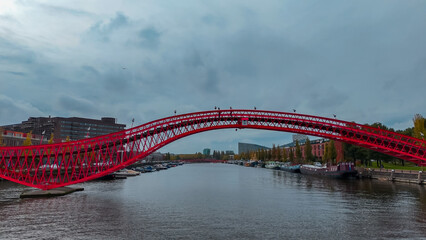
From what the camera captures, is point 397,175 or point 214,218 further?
point 397,175

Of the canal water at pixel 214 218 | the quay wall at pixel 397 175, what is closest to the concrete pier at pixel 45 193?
the canal water at pixel 214 218

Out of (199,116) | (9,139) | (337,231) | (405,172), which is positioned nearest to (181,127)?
(199,116)

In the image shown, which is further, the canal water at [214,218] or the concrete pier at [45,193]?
the concrete pier at [45,193]

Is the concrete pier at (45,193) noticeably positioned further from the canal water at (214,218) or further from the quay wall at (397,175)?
the quay wall at (397,175)

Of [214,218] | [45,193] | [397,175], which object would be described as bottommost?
[214,218]

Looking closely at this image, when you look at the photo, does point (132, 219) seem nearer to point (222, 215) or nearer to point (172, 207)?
point (172, 207)

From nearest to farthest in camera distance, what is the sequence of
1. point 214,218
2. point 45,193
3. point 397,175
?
point 214,218 → point 45,193 → point 397,175

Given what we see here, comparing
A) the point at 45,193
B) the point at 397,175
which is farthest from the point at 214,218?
the point at 397,175

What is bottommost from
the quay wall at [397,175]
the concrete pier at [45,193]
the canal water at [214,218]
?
the canal water at [214,218]

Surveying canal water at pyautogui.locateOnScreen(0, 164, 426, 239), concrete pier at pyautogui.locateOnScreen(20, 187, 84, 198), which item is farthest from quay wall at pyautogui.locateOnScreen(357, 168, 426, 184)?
concrete pier at pyautogui.locateOnScreen(20, 187, 84, 198)

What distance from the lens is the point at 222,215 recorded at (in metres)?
27.7

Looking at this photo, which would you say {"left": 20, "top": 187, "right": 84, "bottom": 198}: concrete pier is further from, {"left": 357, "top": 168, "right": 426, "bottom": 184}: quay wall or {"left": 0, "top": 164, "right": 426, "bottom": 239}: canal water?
{"left": 357, "top": 168, "right": 426, "bottom": 184}: quay wall

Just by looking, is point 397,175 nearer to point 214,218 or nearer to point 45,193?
point 214,218

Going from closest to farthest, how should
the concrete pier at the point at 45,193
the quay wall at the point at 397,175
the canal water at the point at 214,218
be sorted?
the canal water at the point at 214,218, the concrete pier at the point at 45,193, the quay wall at the point at 397,175
